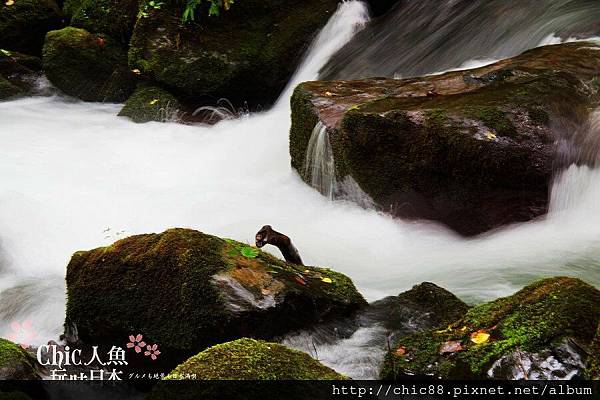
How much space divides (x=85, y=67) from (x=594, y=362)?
10330mm

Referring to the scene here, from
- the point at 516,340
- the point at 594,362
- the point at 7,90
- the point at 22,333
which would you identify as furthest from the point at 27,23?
the point at 594,362

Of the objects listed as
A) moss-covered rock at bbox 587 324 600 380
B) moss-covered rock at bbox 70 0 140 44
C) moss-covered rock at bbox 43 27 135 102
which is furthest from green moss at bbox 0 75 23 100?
moss-covered rock at bbox 587 324 600 380

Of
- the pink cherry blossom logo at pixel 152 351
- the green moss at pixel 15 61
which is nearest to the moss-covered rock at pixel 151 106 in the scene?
the green moss at pixel 15 61

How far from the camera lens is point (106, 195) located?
7.52 metres

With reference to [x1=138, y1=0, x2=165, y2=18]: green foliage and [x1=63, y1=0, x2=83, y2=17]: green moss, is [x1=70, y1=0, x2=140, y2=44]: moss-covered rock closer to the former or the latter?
[x1=63, y1=0, x2=83, y2=17]: green moss

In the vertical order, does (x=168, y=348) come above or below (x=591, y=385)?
below

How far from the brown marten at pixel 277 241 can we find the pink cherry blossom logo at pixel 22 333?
5.87ft

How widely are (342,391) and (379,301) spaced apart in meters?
2.11

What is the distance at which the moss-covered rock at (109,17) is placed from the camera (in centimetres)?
1155

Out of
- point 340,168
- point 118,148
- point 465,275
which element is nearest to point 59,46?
point 118,148

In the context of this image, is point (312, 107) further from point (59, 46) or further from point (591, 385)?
point (59, 46)

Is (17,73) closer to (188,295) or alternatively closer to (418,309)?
(188,295)

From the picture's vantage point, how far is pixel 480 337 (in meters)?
3.42

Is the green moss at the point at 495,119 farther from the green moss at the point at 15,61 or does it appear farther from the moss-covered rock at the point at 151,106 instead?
the green moss at the point at 15,61
